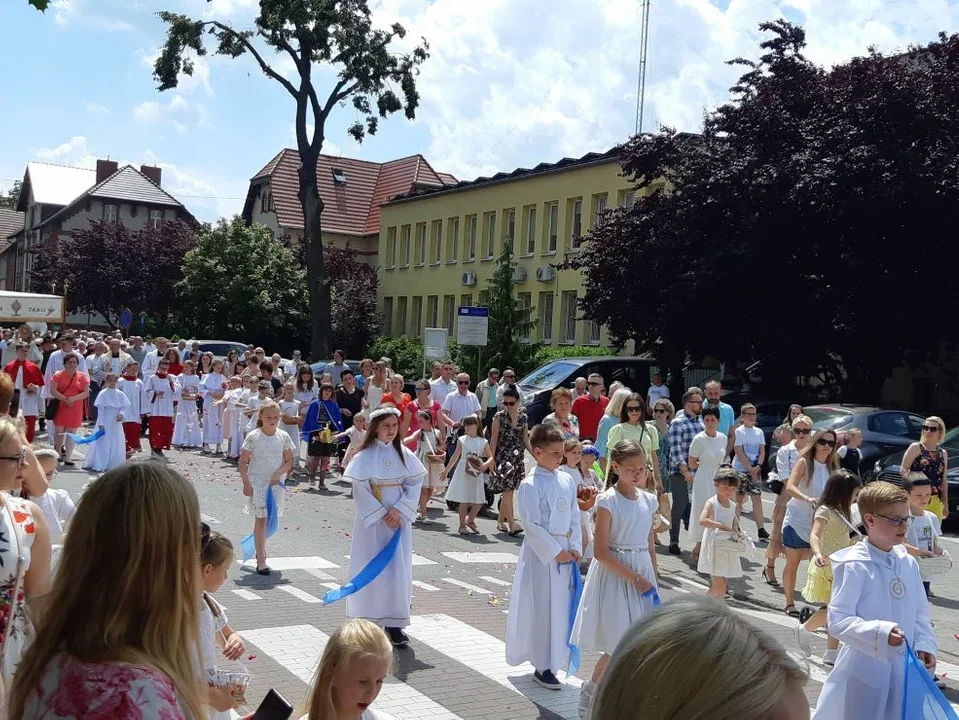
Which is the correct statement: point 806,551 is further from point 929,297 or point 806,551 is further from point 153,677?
point 929,297

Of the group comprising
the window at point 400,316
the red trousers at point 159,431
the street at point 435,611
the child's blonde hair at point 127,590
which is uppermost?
the window at point 400,316

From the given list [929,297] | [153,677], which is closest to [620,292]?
[929,297]

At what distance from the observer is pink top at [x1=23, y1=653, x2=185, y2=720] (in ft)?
7.75

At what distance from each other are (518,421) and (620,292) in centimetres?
1487

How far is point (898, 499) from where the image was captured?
18.6 feet

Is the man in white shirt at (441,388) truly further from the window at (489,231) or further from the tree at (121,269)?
the tree at (121,269)

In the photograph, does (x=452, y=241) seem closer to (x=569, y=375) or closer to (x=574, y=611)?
(x=569, y=375)

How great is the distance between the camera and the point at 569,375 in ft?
81.9

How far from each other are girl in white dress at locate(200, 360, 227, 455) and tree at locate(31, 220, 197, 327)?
41767 millimetres

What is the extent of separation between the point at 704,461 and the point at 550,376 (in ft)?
40.9

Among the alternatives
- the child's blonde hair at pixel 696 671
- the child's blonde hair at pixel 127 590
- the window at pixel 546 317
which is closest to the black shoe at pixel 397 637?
the child's blonde hair at pixel 127 590

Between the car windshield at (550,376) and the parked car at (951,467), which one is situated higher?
the car windshield at (550,376)

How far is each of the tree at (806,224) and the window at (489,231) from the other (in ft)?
57.8

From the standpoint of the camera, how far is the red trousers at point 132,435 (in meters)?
19.3
